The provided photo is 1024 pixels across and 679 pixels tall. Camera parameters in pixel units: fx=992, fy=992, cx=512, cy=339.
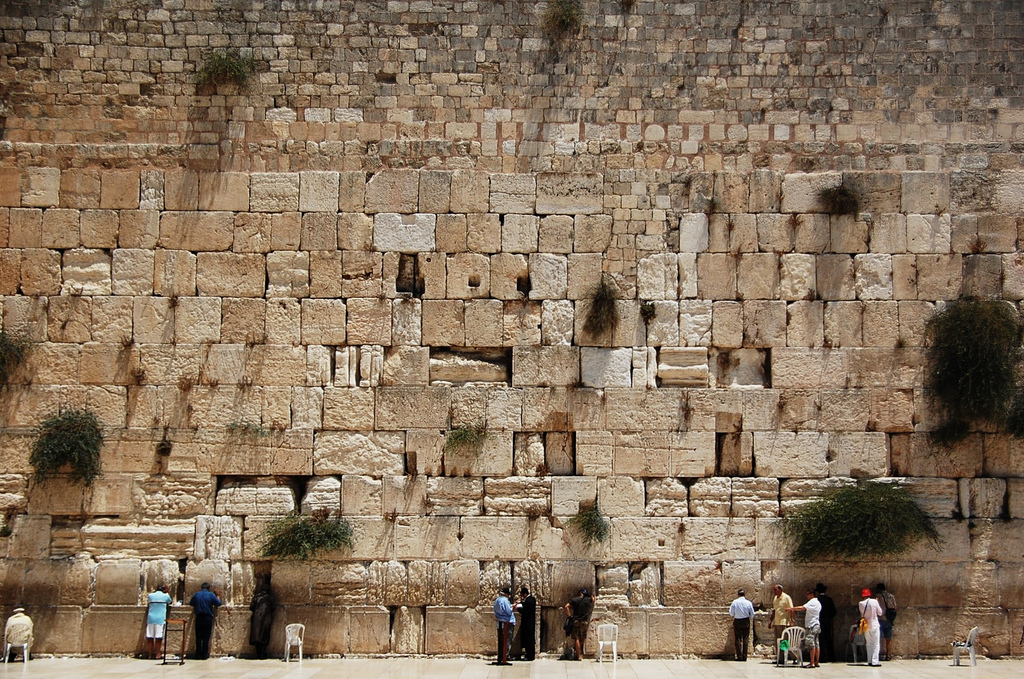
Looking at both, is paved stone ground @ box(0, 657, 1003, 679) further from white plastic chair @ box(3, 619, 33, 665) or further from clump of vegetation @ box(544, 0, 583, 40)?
clump of vegetation @ box(544, 0, 583, 40)

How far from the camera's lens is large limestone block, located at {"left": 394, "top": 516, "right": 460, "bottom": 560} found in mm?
9789

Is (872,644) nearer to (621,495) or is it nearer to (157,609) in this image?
(621,495)

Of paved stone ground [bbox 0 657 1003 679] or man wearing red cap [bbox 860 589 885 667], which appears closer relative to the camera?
paved stone ground [bbox 0 657 1003 679]

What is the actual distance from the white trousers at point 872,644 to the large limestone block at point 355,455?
4.71 m

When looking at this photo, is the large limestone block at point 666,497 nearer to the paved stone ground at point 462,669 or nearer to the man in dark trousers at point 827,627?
the paved stone ground at point 462,669

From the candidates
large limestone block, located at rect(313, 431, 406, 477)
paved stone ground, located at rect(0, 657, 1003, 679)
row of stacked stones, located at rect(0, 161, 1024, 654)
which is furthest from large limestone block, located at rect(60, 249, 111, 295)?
paved stone ground, located at rect(0, 657, 1003, 679)

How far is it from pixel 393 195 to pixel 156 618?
470 centimetres

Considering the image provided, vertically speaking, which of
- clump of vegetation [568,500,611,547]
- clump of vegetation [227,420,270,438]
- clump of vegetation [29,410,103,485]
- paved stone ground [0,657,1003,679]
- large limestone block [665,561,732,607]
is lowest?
paved stone ground [0,657,1003,679]

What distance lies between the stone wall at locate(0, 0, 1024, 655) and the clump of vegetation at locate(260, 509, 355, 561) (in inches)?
7.7

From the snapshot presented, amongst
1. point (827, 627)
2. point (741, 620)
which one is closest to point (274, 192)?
point (741, 620)

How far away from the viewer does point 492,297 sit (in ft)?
33.3

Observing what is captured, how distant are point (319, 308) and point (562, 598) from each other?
3779mm

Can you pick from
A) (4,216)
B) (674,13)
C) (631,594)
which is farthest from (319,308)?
(674,13)

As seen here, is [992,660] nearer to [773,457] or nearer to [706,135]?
[773,457]
